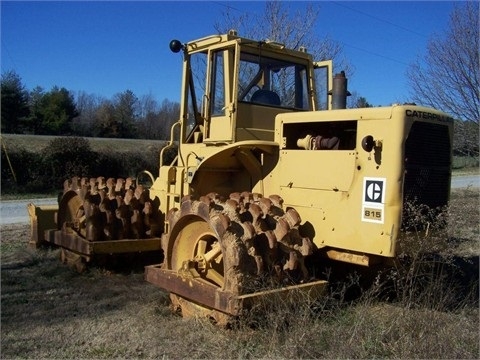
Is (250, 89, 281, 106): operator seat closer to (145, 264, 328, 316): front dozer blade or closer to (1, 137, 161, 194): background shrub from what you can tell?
(145, 264, 328, 316): front dozer blade

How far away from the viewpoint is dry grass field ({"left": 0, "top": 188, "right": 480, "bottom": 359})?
410 cm

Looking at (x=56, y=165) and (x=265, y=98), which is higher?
(x=265, y=98)

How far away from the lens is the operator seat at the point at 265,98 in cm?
610

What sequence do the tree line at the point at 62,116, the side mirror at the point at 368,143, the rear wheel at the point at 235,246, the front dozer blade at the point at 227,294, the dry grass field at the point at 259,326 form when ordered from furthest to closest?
the tree line at the point at 62,116, the side mirror at the point at 368,143, the rear wheel at the point at 235,246, the front dozer blade at the point at 227,294, the dry grass field at the point at 259,326

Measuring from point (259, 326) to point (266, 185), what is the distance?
1.72 m

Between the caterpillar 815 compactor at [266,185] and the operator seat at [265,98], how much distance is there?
0.02 m

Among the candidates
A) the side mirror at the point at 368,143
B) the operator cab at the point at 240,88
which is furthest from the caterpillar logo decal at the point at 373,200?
the operator cab at the point at 240,88

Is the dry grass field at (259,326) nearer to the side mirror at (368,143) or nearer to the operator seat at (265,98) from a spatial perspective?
the side mirror at (368,143)

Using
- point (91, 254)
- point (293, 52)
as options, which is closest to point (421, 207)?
point (293, 52)

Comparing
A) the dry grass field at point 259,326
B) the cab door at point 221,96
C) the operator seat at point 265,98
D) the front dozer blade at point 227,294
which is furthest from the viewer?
the operator seat at point 265,98

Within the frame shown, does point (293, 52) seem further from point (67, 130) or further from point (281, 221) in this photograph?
point (67, 130)

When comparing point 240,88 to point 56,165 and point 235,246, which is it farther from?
point 56,165

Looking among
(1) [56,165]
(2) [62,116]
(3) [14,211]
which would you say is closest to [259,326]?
(3) [14,211]

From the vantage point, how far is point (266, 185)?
5699 millimetres
